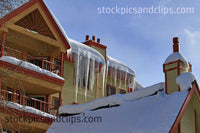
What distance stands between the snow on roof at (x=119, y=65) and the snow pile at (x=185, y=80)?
1492 centimetres

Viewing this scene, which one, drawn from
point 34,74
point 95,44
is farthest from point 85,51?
point 34,74

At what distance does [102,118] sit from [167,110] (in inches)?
124

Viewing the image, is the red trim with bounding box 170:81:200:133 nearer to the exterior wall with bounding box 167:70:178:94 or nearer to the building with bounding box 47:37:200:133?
the building with bounding box 47:37:200:133

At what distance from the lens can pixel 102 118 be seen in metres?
15.8

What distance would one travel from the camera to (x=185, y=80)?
13891mm

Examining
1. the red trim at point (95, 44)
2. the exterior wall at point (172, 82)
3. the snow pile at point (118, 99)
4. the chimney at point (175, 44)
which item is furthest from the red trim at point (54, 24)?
the exterior wall at point (172, 82)

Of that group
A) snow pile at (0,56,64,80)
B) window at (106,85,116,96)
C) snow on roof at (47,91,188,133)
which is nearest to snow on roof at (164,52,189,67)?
snow on roof at (47,91,188,133)

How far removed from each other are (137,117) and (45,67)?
11.5 m

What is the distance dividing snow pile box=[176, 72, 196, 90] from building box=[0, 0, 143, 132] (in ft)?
25.2

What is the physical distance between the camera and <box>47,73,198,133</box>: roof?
44.0 feet

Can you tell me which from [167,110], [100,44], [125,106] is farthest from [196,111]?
[100,44]

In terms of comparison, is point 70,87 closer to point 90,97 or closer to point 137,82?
point 90,97

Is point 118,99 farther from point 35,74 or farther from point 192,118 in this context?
point 35,74

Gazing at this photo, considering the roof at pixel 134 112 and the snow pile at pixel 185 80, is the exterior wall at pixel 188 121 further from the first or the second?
the snow pile at pixel 185 80
